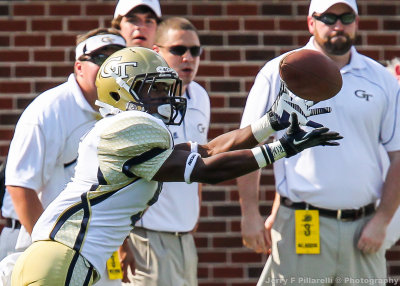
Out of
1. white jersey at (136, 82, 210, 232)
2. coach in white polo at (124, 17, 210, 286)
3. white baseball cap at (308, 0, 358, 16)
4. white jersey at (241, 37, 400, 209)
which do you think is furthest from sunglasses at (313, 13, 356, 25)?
white jersey at (136, 82, 210, 232)

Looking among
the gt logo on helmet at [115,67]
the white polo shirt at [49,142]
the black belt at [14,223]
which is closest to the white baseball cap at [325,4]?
the white polo shirt at [49,142]

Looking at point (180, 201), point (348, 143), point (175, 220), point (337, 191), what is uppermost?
point (348, 143)

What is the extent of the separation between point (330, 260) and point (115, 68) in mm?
1798

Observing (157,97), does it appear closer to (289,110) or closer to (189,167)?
(189,167)

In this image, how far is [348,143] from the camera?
5.79m

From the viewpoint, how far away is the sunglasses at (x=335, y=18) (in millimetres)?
6027

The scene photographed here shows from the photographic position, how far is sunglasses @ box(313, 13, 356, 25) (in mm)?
6027

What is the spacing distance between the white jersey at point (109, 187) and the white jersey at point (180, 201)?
1318mm

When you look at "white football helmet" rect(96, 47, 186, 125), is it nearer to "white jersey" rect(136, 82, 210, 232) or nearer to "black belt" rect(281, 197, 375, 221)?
"white jersey" rect(136, 82, 210, 232)

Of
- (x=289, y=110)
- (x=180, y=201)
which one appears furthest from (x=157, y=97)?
(x=180, y=201)

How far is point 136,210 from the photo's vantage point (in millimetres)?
4574

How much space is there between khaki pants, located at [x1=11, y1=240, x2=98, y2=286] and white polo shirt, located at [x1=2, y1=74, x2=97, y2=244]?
40.9 inches

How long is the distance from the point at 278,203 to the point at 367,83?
85cm

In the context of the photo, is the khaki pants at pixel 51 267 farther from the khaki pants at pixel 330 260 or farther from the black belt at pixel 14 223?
the khaki pants at pixel 330 260
